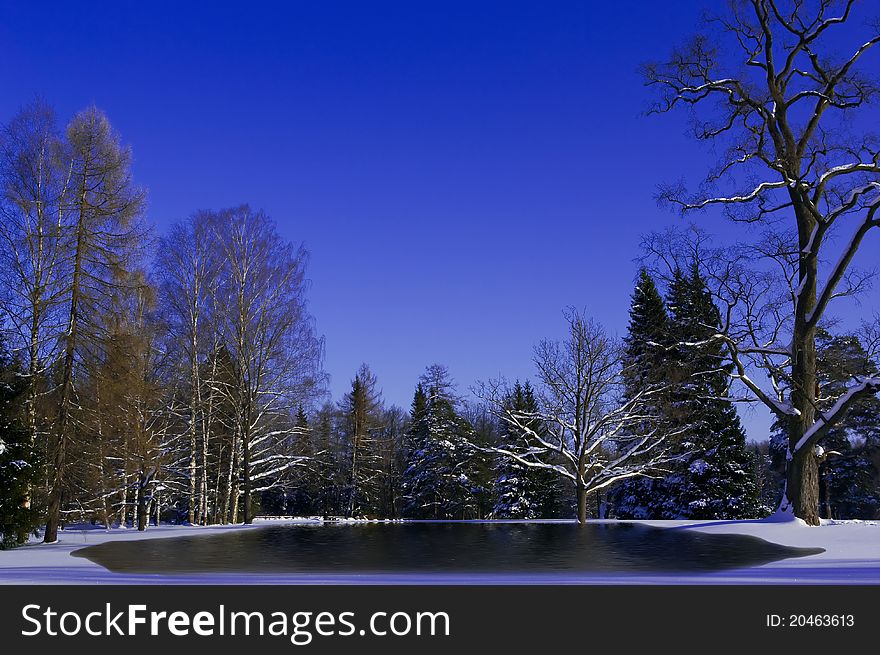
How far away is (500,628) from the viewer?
18.3 feet

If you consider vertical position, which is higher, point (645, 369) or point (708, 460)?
point (645, 369)

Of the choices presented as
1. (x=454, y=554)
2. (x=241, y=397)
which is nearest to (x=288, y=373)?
(x=241, y=397)

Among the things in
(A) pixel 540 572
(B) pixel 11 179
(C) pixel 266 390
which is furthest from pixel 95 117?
(A) pixel 540 572

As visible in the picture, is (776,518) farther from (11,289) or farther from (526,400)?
(526,400)

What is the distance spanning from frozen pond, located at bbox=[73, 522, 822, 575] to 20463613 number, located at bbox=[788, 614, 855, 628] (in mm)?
3090

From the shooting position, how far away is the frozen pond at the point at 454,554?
974 centimetres

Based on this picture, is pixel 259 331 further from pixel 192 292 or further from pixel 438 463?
pixel 438 463

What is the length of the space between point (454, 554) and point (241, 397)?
16968 millimetres

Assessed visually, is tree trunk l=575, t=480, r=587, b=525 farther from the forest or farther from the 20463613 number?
the 20463613 number

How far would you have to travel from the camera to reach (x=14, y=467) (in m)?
14.2

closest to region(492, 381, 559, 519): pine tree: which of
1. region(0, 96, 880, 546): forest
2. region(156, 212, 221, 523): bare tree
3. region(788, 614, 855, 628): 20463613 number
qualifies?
region(0, 96, 880, 546): forest

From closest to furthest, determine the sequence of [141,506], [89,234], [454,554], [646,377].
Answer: [454,554] < [89,234] < [141,506] < [646,377]

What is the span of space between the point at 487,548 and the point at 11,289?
14574 mm

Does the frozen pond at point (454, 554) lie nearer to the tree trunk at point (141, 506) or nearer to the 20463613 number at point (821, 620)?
the 20463613 number at point (821, 620)
